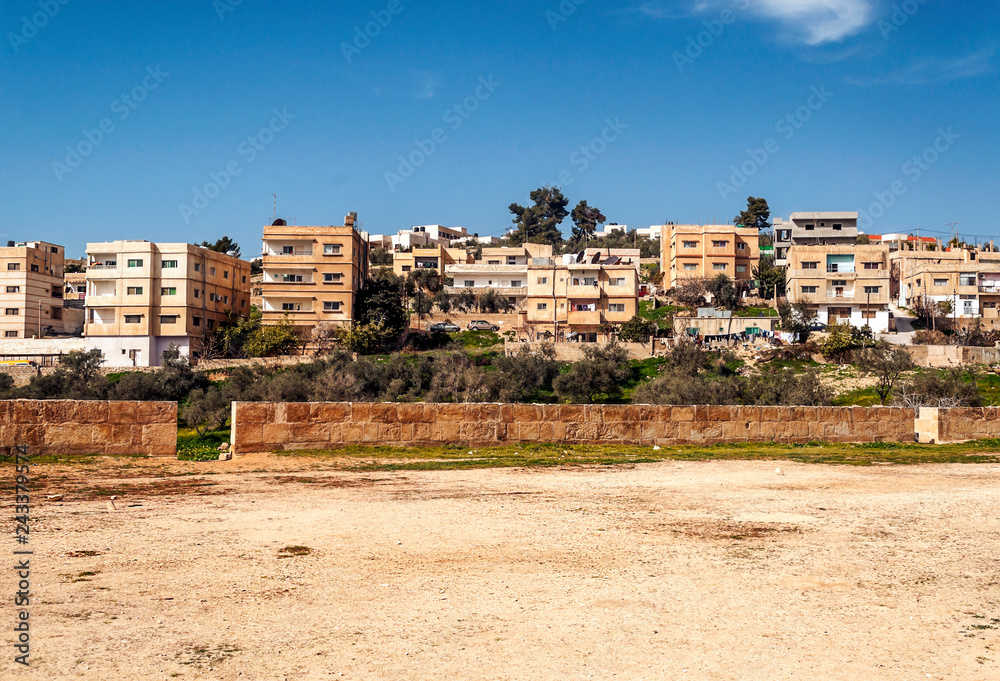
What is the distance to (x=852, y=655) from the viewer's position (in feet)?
15.8

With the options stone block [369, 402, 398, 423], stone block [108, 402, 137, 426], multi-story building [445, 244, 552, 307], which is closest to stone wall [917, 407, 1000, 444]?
stone block [369, 402, 398, 423]

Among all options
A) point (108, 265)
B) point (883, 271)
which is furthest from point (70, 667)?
point (883, 271)

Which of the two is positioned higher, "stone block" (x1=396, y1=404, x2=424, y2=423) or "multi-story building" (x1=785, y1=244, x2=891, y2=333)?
"multi-story building" (x1=785, y1=244, x2=891, y2=333)

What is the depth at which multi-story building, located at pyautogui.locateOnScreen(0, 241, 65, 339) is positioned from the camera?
251 feet

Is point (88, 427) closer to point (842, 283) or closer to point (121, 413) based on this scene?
point (121, 413)

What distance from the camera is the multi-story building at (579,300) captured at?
240ft

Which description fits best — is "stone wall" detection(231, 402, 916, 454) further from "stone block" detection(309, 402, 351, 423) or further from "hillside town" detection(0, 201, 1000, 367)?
"hillside town" detection(0, 201, 1000, 367)

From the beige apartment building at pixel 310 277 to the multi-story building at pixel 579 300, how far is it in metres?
15.5

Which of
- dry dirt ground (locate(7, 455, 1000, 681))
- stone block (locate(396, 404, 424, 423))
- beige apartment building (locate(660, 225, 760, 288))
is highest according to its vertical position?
beige apartment building (locate(660, 225, 760, 288))

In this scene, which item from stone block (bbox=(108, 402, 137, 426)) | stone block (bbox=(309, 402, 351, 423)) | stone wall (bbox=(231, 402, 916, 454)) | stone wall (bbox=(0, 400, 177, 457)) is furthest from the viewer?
stone block (bbox=(309, 402, 351, 423))

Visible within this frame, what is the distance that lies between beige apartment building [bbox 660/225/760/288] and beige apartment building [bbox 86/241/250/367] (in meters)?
44.7

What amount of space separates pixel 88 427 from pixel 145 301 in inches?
2319

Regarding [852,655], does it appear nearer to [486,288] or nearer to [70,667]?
[70,667]

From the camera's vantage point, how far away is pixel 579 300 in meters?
74.1
